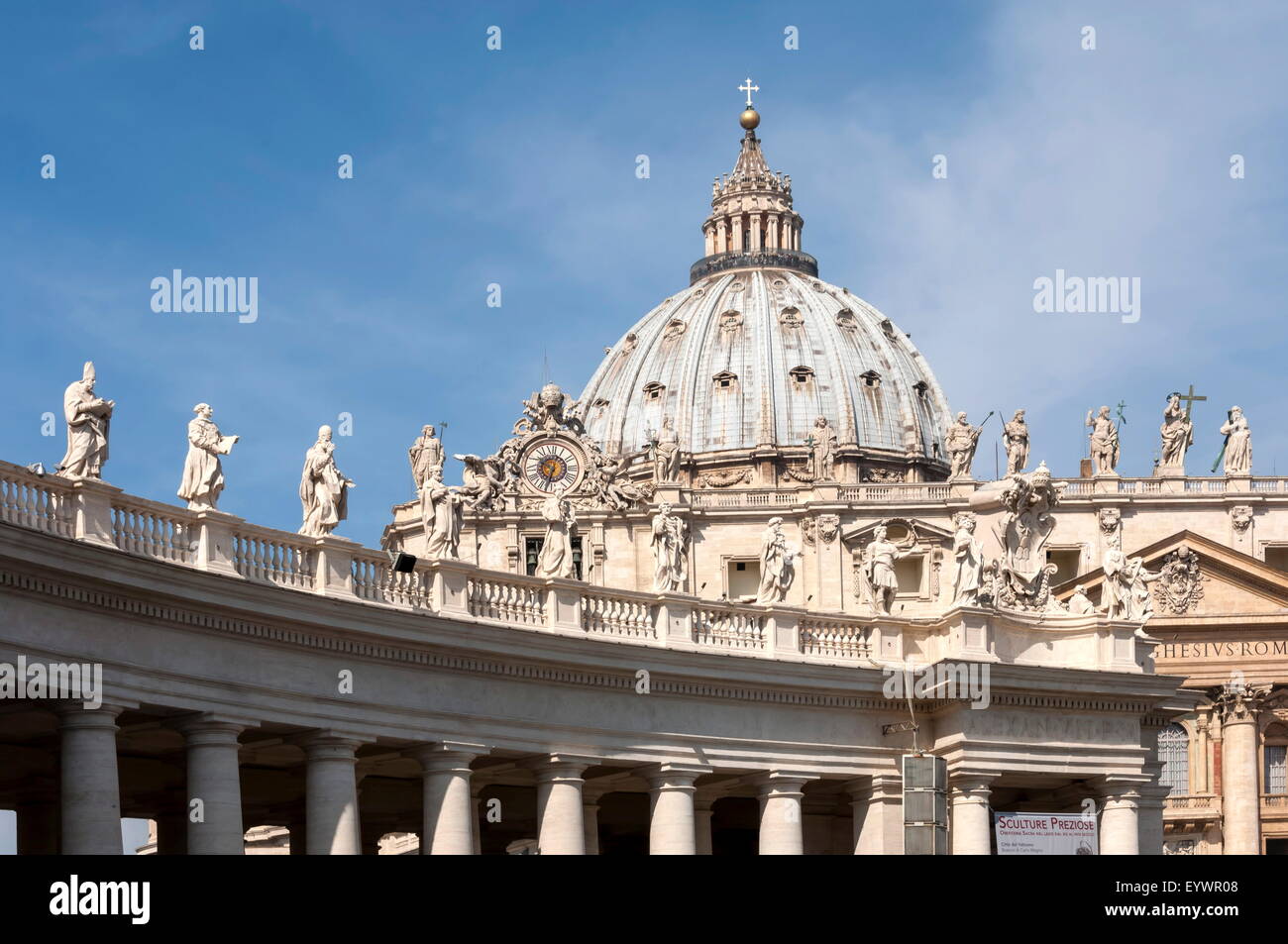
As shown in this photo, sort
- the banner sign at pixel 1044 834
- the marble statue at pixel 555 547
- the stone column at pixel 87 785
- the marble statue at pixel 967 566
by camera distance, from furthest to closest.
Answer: the marble statue at pixel 967 566, the marble statue at pixel 555 547, the banner sign at pixel 1044 834, the stone column at pixel 87 785

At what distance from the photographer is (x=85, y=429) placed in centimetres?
3966

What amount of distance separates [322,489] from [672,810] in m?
9.83

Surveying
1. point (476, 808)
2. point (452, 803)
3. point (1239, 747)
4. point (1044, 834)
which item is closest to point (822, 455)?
point (1239, 747)

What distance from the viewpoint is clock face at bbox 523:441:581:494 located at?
136625mm

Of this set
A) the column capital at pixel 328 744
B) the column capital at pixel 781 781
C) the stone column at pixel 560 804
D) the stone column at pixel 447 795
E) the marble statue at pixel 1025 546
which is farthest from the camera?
the marble statue at pixel 1025 546

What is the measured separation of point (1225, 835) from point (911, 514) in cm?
3286

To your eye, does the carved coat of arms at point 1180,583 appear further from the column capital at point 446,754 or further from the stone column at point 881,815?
the column capital at point 446,754

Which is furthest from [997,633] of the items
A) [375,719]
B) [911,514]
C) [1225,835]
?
[911,514]

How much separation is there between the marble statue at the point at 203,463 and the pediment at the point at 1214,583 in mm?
76504

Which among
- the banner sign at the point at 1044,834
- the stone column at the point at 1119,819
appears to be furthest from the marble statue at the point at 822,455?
the banner sign at the point at 1044,834

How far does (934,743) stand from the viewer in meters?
51.7

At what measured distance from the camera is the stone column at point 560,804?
1821 inches

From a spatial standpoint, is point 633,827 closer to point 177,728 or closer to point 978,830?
point 978,830

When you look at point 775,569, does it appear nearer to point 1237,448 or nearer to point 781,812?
point 781,812
